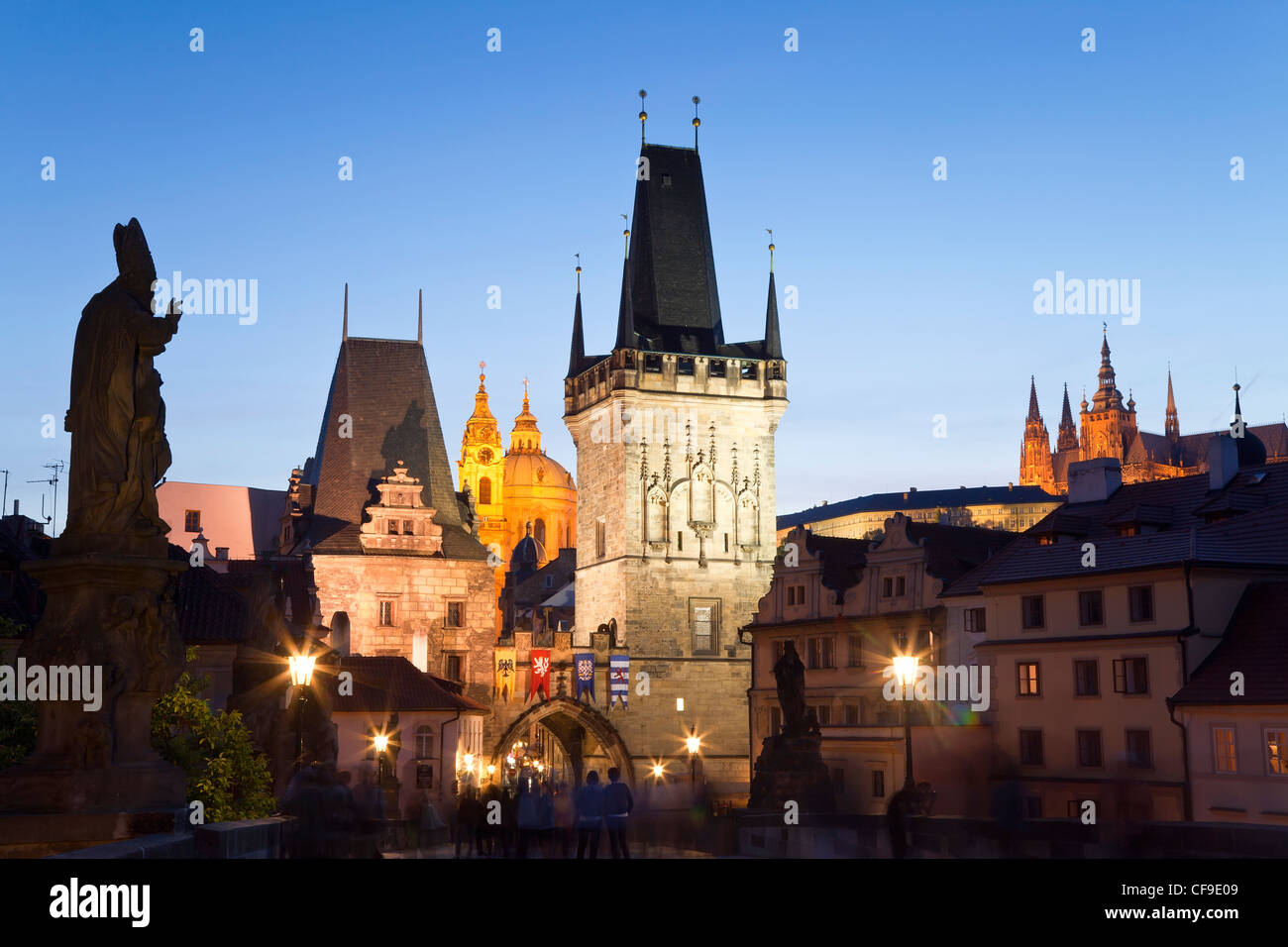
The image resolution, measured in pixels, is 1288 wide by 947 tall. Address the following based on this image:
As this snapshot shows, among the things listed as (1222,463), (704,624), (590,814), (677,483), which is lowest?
(590,814)

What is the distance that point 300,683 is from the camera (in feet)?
83.7

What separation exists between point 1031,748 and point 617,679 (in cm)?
3420

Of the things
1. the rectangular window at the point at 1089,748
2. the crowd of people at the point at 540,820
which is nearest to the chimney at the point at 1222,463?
the rectangular window at the point at 1089,748

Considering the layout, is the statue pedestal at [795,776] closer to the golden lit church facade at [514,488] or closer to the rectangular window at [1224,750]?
the rectangular window at [1224,750]

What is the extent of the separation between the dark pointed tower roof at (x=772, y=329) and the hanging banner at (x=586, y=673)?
761 inches

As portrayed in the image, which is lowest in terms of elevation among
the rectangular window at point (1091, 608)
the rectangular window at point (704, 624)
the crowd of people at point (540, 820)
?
the crowd of people at point (540, 820)

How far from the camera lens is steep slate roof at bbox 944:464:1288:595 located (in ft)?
129

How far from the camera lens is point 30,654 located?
496 inches

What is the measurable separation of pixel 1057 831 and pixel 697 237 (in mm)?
68007

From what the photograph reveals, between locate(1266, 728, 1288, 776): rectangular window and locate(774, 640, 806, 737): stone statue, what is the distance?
32.9 ft

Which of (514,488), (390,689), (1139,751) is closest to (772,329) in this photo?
(390,689)

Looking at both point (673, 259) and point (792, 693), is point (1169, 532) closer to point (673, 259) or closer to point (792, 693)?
point (792, 693)

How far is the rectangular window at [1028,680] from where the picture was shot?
42969mm
